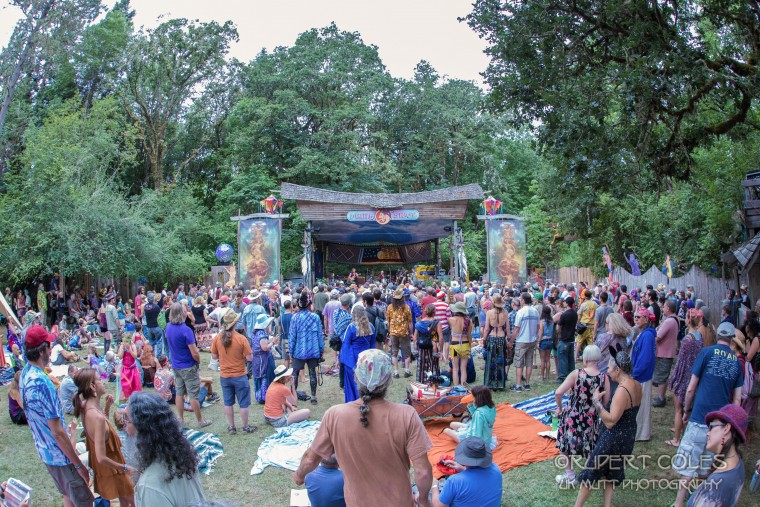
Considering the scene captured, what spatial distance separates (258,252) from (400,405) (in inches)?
793

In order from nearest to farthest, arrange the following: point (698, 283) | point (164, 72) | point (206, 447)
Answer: point (206, 447) → point (698, 283) → point (164, 72)

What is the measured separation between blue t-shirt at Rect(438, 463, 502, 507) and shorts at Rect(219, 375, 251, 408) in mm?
3803

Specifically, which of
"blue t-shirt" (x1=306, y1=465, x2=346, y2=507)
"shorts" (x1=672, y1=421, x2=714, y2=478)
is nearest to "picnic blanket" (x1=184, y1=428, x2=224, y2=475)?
"blue t-shirt" (x1=306, y1=465, x2=346, y2=507)

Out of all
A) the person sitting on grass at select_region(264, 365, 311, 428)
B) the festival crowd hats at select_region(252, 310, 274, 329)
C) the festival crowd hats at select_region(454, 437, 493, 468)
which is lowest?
the person sitting on grass at select_region(264, 365, 311, 428)

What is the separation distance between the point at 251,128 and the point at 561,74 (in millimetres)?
24723

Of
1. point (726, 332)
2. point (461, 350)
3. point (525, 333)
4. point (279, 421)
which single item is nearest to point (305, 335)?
point (279, 421)

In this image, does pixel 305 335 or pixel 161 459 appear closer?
pixel 161 459

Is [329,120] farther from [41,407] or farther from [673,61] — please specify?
[41,407]

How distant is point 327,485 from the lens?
10.6 feet

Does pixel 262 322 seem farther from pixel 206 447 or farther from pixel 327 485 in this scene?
pixel 327 485

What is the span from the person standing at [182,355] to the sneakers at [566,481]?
12.9 ft

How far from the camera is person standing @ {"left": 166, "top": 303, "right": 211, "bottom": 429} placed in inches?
259

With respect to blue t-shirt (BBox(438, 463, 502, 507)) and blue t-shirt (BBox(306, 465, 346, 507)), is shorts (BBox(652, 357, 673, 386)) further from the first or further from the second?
blue t-shirt (BBox(306, 465, 346, 507))

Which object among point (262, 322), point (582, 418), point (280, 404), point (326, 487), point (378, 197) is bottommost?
point (280, 404)
